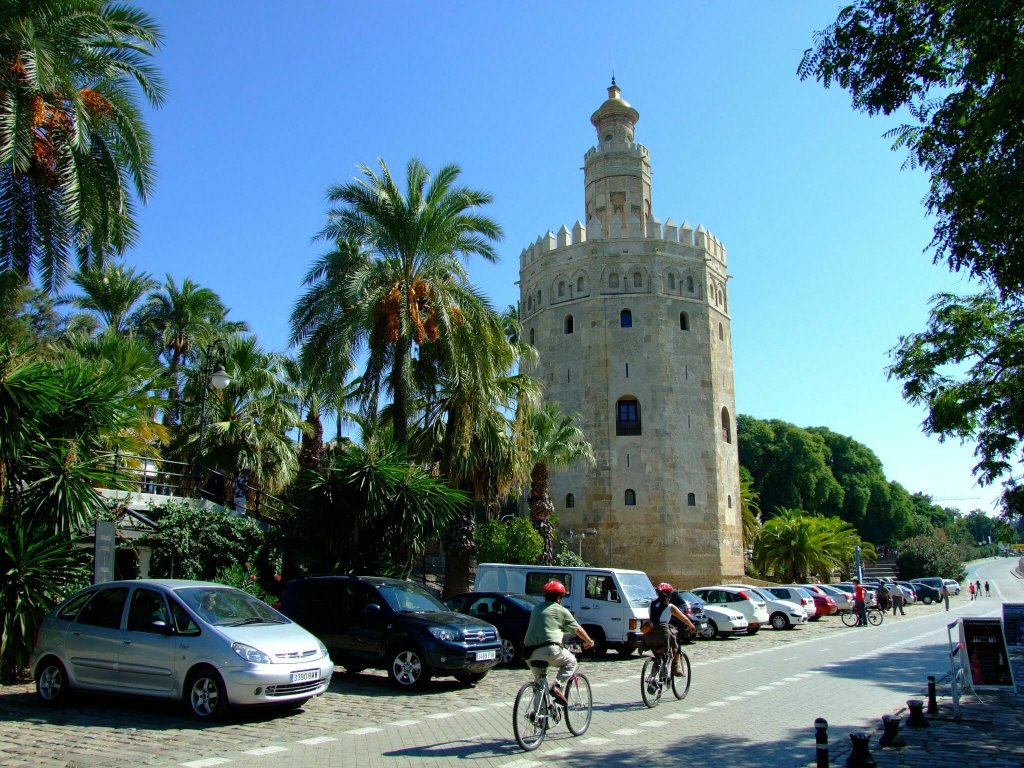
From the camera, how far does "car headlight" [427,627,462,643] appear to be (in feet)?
37.4

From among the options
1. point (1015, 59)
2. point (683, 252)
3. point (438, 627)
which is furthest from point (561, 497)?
point (1015, 59)

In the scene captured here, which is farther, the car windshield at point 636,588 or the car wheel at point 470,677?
the car windshield at point 636,588

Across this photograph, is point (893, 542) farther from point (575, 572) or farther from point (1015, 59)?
point (1015, 59)

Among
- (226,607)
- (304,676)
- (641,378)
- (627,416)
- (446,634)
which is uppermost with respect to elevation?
(641,378)

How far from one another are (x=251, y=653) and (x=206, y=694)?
661 mm

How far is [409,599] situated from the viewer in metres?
12.6

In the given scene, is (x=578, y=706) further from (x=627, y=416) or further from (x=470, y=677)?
(x=627, y=416)

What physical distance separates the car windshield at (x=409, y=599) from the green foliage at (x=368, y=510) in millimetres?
5075

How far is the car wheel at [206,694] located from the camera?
A: 28.2 feet

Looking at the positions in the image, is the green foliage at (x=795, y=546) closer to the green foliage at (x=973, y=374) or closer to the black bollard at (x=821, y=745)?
the green foliage at (x=973, y=374)

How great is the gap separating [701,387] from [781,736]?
3278 cm

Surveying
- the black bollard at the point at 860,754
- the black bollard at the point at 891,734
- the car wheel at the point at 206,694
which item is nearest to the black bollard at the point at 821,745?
the black bollard at the point at 860,754

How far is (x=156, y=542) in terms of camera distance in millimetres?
16172

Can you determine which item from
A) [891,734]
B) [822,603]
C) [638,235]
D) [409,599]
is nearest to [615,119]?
[638,235]
